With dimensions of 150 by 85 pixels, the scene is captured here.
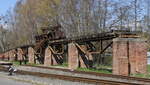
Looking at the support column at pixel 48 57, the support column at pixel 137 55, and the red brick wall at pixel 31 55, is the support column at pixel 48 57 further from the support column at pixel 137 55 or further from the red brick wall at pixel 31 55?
the support column at pixel 137 55

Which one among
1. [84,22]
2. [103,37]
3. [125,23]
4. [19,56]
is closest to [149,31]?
[125,23]

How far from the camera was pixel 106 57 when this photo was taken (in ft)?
166

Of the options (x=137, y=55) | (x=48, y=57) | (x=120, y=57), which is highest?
(x=137, y=55)

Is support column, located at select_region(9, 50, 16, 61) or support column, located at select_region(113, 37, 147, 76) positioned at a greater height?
support column, located at select_region(113, 37, 147, 76)

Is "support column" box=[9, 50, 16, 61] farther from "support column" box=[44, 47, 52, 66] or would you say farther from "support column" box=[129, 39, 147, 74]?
"support column" box=[129, 39, 147, 74]

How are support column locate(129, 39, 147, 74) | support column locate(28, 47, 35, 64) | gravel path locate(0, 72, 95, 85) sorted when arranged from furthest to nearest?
support column locate(28, 47, 35, 64), support column locate(129, 39, 147, 74), gravel path locate(0, 72, 95, 85)

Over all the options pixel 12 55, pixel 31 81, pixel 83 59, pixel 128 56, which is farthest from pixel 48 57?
pixel 31 81

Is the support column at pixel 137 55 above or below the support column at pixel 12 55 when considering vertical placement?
above

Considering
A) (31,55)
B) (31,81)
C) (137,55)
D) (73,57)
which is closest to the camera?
(31,81)

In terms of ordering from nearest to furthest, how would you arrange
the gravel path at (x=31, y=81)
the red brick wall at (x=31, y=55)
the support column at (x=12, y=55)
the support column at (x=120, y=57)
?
1. the gravel path at (x=31, y=81)
2. the support column at (x=120, y=57)
3. the red brick wall at (x=31, y=55)
4. the support column at (x=12, y=55)

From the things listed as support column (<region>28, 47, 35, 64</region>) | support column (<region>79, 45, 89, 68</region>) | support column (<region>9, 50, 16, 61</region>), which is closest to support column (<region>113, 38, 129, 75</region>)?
support column (<region>79, 45, 89, 68</region>)

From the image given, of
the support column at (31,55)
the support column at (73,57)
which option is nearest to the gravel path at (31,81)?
the support column at (73,57)

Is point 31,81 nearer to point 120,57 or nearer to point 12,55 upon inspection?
point 120,57

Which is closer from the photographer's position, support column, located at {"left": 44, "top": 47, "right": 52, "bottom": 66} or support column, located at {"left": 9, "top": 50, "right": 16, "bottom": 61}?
support column, located at {"left": 44, "top": 47, "right": 52, "bottom": 66}
